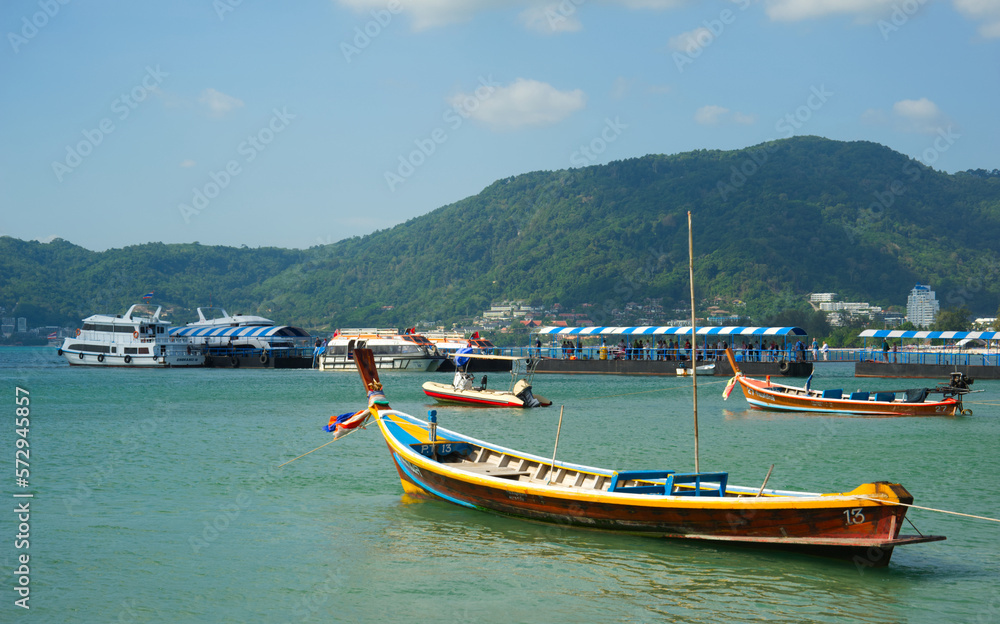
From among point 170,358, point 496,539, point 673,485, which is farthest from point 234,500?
point 170,358

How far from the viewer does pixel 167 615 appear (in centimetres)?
1101

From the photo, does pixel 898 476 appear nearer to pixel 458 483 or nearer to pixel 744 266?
pixel 458 483

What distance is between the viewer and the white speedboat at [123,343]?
8019cm

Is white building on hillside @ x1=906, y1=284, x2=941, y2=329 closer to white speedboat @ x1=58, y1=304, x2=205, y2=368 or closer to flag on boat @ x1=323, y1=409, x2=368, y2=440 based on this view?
white speedboat @ x1=58, y1=304, x2=205, y2=368

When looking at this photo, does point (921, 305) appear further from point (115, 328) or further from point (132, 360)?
point (115, 328)

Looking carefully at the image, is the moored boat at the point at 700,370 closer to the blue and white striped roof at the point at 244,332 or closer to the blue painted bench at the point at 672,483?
the blue and white striped roof at the point at 244,332

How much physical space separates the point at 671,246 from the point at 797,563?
6739 inches

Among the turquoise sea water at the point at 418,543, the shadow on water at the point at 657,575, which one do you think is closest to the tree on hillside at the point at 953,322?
the turquoise sea water at the point at 418,543

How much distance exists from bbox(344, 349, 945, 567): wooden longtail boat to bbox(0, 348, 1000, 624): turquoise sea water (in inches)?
17.5

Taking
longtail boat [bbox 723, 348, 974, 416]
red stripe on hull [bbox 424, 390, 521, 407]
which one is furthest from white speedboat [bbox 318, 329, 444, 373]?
longtail boat [bbox 723, 348, 974, 416]

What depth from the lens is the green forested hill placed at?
168 metres

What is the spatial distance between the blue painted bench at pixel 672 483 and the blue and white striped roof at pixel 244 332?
77.9 m

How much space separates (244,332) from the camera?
89312 millimetres

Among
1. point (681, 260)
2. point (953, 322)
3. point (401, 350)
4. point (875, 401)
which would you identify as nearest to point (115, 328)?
point (401, 350)
